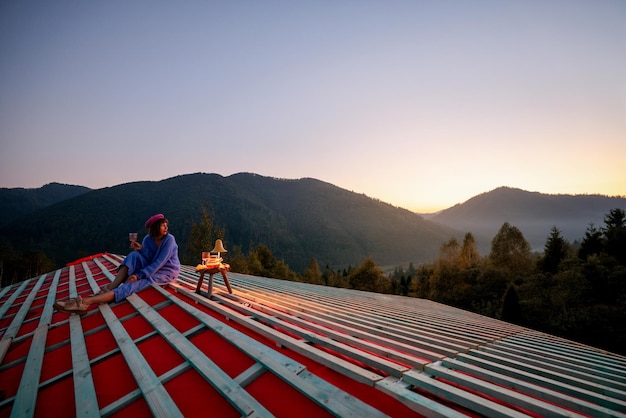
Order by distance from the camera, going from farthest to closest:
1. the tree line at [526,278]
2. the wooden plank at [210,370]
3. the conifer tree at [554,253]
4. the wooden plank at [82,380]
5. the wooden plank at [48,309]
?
the conifer tree at [554,253], the tree line at [526,278], the wooden plank at [48,309], the wooden plank at [82,380], the wooden plank at [210,370]

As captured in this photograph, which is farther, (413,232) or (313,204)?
(313,204)

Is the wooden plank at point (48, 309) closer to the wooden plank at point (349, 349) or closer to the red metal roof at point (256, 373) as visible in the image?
the red metal roof at point (256, 373)

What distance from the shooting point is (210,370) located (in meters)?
1.83

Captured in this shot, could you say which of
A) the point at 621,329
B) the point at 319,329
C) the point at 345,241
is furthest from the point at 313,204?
the point at 319,329

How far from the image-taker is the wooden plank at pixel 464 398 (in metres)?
1.29

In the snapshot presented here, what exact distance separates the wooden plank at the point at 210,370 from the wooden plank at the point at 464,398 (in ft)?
2.91

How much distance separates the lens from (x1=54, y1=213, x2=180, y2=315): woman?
3.72 meters

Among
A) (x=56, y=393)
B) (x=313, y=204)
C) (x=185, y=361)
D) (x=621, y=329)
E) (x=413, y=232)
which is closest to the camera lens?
(x=56, y=393)

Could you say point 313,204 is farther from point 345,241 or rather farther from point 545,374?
point 545,374

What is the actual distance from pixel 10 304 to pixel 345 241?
456 feet

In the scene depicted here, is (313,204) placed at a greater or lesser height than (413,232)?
greater

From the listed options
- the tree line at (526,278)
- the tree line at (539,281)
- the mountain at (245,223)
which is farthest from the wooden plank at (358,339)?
the mountain at (245,223)

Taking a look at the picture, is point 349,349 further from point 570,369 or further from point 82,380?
point 570,369

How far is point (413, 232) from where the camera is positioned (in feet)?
544
